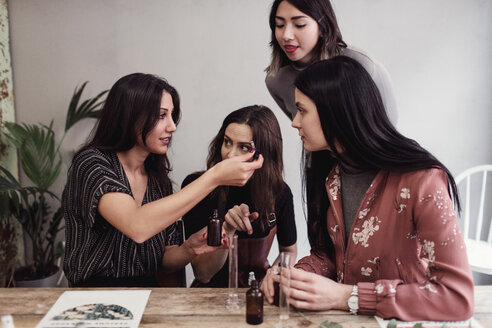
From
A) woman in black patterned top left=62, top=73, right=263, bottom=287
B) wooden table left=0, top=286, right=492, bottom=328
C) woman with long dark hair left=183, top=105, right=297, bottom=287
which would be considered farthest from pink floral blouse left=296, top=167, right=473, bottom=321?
woman with long dark hair left=183, top=105, right=297, bottom=287

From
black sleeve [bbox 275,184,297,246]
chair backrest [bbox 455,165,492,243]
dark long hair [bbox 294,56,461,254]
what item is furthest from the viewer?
chair backrest [bbox 455,165,492,243]

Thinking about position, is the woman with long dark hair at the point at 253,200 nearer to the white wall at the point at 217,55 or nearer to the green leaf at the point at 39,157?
the white wall at the point at 217,55

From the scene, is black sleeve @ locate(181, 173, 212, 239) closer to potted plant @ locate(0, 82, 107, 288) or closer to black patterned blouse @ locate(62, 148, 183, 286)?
black patterned blouse @ locate(62, 148, 183, 286)

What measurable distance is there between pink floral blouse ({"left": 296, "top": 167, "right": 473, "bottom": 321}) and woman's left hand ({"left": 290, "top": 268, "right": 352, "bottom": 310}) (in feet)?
0.19

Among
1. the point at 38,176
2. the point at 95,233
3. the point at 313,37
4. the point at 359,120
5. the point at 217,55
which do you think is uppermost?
the point at 217,55

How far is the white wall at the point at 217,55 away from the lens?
2854 millimetres

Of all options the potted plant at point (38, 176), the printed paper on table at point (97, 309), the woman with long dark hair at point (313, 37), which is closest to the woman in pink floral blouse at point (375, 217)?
the printed paper on table at point (97, 309)

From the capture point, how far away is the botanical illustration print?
51.7 inches

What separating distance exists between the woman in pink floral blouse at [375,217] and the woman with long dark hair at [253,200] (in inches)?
22.0

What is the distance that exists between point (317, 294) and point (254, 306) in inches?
7.5

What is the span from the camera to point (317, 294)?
119cm

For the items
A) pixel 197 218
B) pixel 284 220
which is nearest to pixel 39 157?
pixel 197 218

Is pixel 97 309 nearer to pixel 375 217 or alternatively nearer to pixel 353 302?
pixel 353 302

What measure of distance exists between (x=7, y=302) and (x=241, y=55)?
7.00 feet
